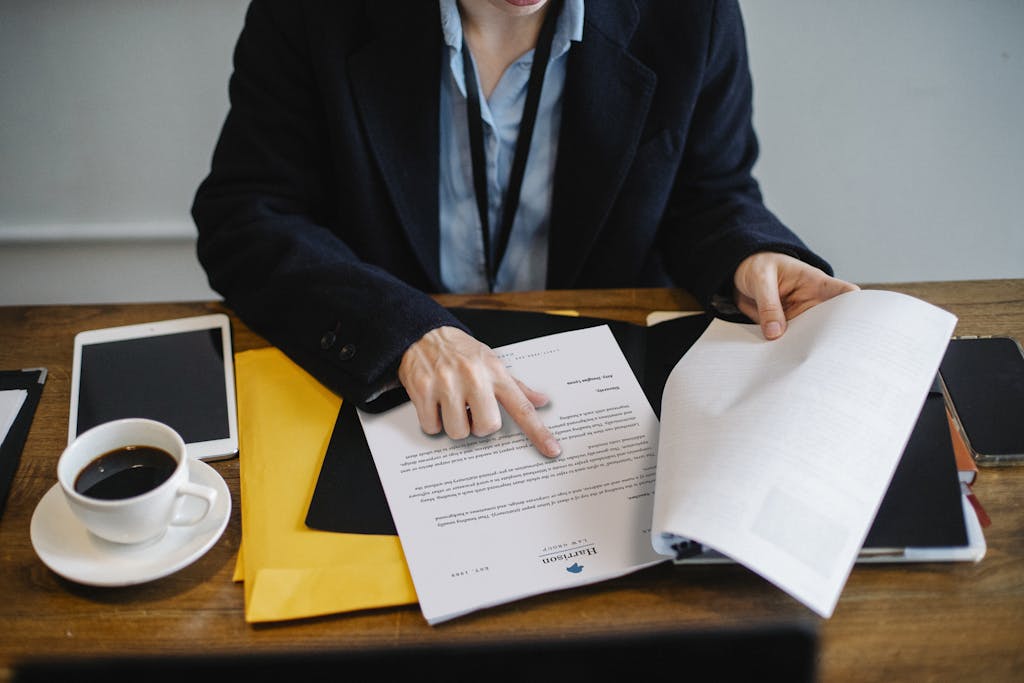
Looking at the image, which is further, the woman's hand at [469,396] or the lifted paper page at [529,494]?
the woman's hand at [469,396]

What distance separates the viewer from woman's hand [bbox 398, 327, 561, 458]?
0.70m

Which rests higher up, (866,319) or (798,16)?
(798,16)

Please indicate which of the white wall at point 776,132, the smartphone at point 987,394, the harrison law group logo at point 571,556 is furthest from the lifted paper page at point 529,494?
the white wall at point 776,132

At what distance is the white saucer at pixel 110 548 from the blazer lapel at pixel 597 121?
0.58 meters

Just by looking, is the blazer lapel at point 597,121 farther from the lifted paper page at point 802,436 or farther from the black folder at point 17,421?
the black folder at point 17,421

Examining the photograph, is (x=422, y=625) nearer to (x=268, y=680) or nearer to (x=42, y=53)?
(x=268, y=680)

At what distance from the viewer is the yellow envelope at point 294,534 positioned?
58 centimetres

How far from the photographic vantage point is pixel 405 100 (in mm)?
946

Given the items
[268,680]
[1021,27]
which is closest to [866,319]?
[268,680]

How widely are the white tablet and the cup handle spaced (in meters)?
0.09

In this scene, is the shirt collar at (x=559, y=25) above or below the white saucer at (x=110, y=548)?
above

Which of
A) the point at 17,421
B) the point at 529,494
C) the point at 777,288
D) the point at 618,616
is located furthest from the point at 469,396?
the point at 17,421

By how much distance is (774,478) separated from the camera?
1.85 feet

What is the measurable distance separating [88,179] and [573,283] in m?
1.06
